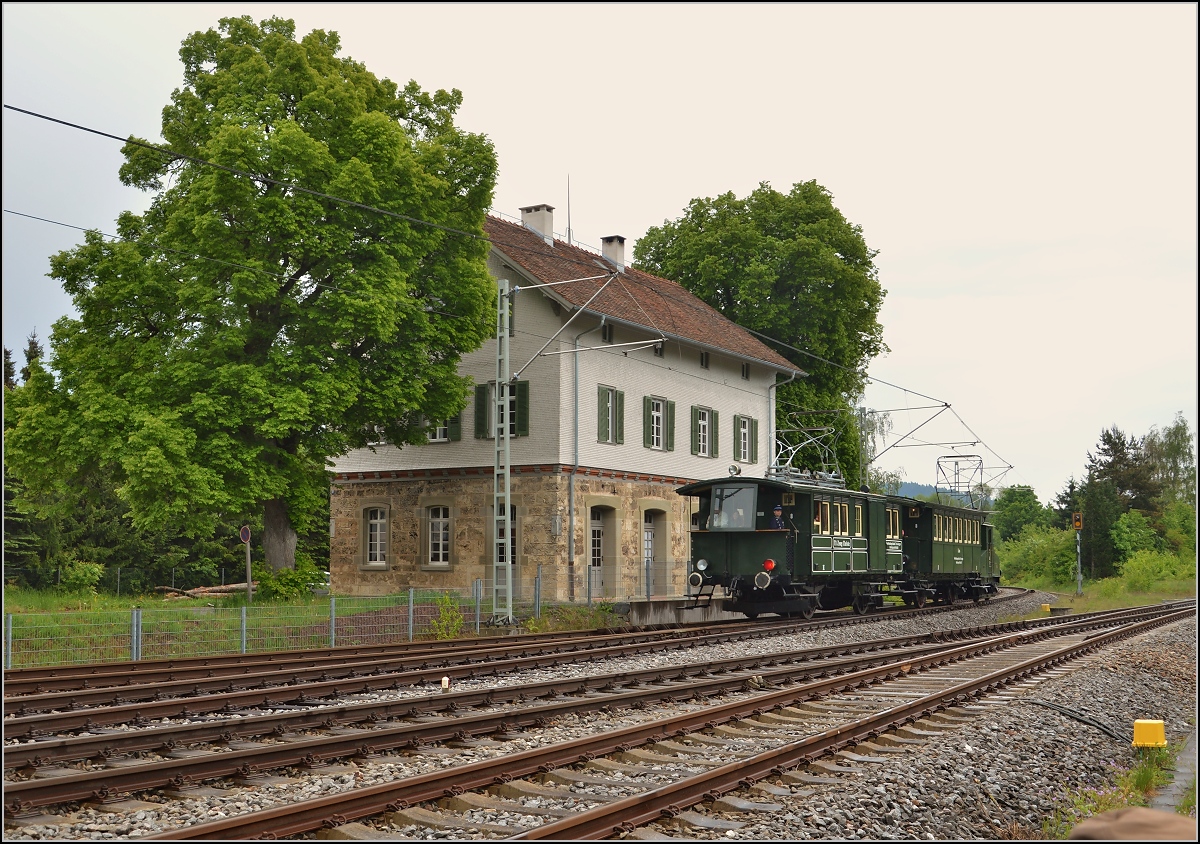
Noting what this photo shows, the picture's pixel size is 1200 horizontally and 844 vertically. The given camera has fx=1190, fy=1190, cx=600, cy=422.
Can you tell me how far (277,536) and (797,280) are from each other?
25358mm

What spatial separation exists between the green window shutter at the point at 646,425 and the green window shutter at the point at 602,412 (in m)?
1.86

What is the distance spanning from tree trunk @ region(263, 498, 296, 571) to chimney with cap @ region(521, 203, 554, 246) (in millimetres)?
14089

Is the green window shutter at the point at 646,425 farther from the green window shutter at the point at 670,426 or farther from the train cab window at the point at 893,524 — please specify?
the train cab window at the point at 893,524

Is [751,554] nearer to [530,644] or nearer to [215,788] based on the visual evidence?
[530,644]

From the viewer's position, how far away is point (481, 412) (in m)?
33.9

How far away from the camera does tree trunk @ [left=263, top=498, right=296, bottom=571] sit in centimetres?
2795

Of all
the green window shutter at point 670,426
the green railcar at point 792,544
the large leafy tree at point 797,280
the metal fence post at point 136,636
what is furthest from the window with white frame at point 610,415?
the metal fence post at point 136,636

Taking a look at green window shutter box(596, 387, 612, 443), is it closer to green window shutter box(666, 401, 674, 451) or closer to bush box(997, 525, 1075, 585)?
green window shutter box(666, 401, 674, 451)

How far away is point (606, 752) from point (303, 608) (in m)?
13.6

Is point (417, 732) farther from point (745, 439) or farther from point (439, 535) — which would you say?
point (745, 439)

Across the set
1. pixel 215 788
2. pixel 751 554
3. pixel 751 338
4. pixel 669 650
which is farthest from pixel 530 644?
pixel 751 338

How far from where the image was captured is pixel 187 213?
2552 cm

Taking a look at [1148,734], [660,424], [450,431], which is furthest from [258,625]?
[660,424]

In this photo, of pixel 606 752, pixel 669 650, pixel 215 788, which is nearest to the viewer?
pixel 215 788
